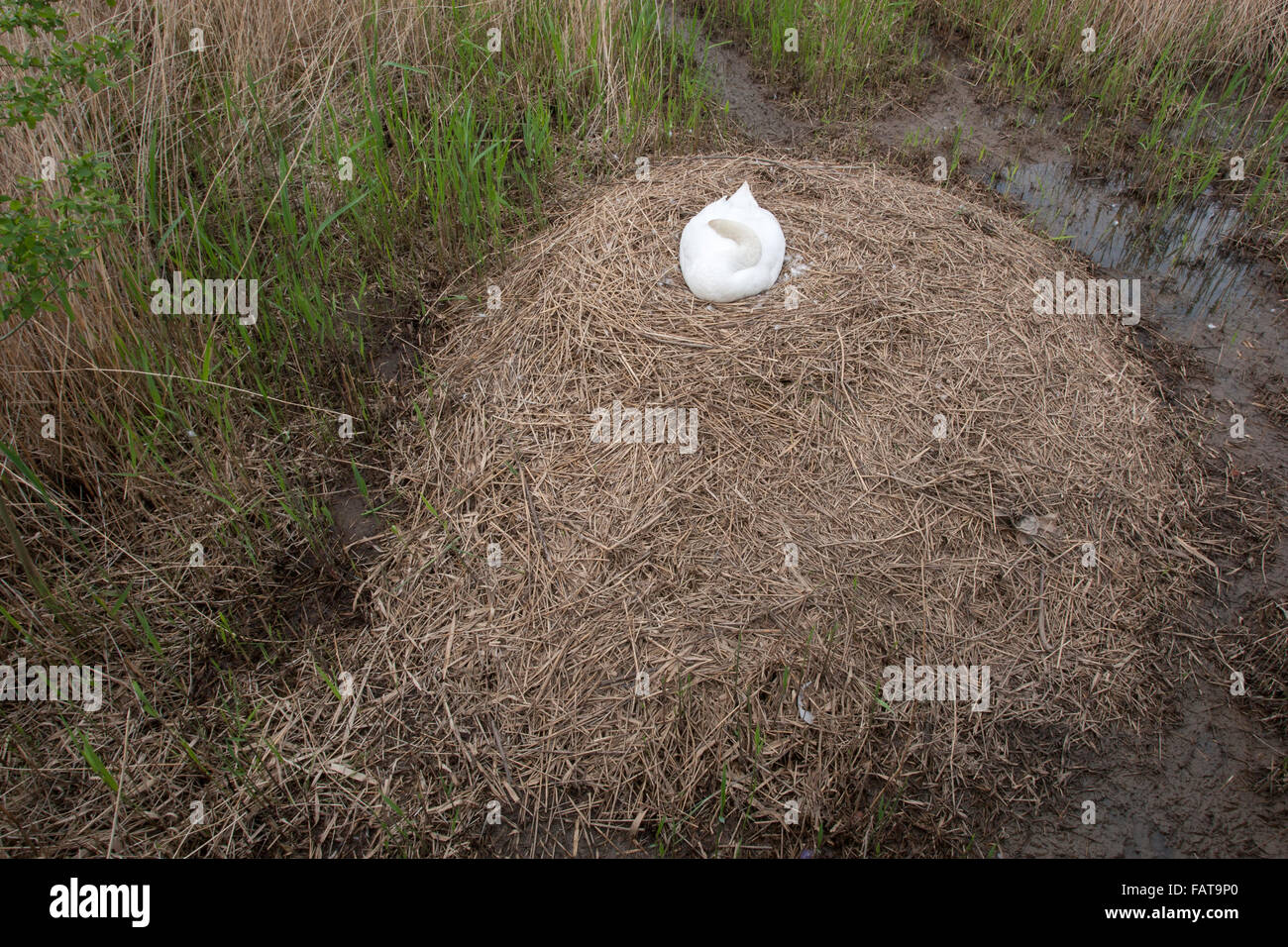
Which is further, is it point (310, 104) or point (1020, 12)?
point (1020, 12)

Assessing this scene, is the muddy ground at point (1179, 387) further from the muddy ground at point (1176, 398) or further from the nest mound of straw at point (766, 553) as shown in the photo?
the nest mound of straw at point (766, 553)

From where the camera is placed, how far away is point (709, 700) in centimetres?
214

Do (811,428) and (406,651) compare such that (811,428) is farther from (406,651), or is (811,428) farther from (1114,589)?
(406,651)

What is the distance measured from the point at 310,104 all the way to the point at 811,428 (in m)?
2.66

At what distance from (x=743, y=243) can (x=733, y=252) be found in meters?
0.06

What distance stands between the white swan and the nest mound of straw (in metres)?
0.07

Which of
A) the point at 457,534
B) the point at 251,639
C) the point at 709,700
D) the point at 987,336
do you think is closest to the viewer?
the point at 709,700

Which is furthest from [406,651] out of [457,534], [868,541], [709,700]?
[868,541]

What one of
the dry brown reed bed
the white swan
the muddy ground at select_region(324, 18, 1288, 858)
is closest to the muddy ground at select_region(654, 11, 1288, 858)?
the muddy ground at select_region(324, 18, 1288, 858)

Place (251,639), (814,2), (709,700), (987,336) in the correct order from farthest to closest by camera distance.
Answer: (814,2) < (987,336) < (251,639) < (709,700)

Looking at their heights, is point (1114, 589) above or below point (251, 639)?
above

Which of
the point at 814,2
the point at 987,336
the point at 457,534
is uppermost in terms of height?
the point at 814,2

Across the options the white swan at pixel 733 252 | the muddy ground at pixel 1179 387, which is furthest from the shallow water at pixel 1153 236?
the white swan at pixel 733 252

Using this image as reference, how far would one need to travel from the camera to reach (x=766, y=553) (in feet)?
7.72
